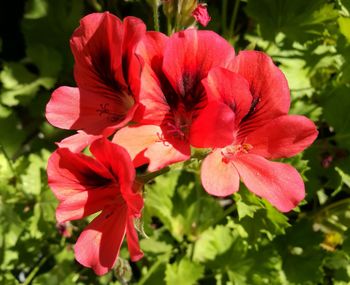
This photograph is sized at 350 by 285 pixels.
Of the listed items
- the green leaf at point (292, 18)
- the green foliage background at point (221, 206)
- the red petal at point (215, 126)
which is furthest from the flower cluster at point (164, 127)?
the green leaf at point (292, 18)

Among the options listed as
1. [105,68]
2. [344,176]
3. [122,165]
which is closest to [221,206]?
[344,176]

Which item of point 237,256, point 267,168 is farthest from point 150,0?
point 237,256

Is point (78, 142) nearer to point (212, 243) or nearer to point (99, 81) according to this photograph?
point (99, 81)

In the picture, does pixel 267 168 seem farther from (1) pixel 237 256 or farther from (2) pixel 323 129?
(2) pixel 323 129

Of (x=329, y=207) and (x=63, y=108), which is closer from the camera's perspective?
(x=63, y=108)

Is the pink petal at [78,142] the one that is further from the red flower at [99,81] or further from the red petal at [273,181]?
the red petal at [273,181]
